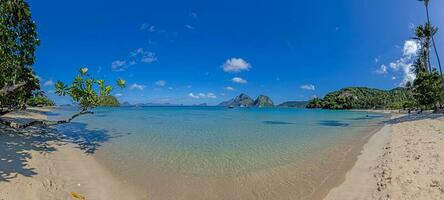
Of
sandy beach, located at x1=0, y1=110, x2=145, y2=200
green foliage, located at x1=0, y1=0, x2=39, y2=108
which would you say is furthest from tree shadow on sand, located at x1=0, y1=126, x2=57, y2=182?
green foliage, located at x1=0, y1=0, x2=39, y2=108

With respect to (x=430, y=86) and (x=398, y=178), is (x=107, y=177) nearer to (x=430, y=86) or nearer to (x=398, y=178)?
(x=398, y=178)

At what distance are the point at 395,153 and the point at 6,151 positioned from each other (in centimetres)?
1786

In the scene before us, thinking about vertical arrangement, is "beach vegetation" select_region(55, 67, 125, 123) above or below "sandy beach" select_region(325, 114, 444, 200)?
above

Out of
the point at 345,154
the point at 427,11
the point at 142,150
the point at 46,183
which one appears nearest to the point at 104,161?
the point at 142,150

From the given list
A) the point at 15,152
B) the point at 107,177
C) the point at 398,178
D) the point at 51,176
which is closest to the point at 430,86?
the point at 398,178

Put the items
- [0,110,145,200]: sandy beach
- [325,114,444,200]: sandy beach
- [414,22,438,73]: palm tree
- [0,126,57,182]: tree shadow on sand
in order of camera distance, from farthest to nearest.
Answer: [414,22,438,73]: palm tree
[0,126,57,182]: tree shadow on sand
[325,114,444,200]: sandy beach
[0,110,145,200]: sandy beach

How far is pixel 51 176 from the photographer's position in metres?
8.70

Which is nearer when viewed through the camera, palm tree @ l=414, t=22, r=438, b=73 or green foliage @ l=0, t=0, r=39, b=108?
green foliage @ l=0, t=0, r=39, b=108

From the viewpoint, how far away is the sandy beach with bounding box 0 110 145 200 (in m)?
7.09

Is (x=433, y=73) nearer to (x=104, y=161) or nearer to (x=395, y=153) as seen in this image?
(x=395, y=153)

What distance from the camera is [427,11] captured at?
1727 inches

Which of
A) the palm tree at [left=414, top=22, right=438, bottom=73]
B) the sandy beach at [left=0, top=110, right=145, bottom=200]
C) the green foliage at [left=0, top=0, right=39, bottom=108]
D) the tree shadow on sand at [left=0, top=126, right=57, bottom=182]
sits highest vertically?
the palm tree at [left=414, top=22, right=438, bottom=73]

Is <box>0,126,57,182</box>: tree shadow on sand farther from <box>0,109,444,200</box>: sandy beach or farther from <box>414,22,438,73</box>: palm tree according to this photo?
<box>414,22,438,73</box>: palm tree

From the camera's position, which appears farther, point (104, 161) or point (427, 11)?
point (427, 11)
